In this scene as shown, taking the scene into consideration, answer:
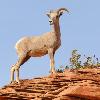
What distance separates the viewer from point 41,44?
765 inches

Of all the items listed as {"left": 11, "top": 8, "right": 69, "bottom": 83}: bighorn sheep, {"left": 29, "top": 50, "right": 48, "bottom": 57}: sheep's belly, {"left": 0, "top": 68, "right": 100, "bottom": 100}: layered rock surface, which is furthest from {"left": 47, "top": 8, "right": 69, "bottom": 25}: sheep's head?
{"left": 0, "top": 68, "right": 100, "bottom": 100}: layered rock surface

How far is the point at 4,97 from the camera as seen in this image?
17609 millimetres

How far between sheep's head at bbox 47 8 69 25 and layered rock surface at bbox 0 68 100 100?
211cm

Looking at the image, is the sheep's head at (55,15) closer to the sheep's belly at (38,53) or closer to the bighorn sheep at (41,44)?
the bighorn sheep at (41,44)

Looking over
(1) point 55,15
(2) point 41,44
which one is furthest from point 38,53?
(1) point 55,15

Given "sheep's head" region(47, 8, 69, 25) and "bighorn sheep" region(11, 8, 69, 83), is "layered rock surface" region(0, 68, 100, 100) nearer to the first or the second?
"bighorn sheep" region(11, 8, 69, 83)

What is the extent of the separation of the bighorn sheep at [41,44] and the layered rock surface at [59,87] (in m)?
0.97

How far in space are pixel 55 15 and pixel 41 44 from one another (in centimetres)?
126

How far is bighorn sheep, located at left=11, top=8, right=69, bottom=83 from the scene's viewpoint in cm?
1933

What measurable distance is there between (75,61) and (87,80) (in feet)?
28.6

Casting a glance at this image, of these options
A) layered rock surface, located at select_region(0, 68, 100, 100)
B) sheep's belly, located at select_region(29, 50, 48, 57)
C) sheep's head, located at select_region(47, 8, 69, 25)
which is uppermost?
sheep's head, located at select_region(47, 8, 69, 25)

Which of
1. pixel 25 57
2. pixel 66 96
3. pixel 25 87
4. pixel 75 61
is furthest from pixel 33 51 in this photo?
pixel 75 61

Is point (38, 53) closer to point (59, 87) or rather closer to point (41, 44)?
point (41, 44)

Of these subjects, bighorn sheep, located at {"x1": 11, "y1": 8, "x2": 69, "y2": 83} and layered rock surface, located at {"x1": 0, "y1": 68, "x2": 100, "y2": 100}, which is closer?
layered rock surface, located at {"x1": 0, "y1": 68, "x2": 100, "y2": 100}
